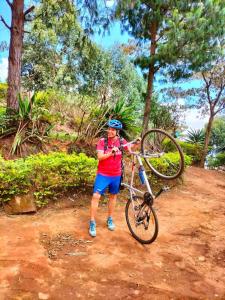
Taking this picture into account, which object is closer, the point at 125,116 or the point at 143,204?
the point at 143,204

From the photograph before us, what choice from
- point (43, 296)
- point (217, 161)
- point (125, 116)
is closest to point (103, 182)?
point (43, 296)

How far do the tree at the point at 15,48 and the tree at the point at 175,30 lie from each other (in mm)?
2930

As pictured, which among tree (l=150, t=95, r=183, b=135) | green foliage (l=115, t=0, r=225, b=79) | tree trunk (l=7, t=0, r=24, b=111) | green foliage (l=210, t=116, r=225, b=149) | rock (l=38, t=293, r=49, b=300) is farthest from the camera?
green foliage (l=210, t=116, r=225, b=149)

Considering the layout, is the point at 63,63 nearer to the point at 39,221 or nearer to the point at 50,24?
the point at 50,24

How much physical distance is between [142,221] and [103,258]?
0.84 m

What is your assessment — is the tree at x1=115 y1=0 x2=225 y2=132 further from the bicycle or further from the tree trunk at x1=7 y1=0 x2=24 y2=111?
the bicycle

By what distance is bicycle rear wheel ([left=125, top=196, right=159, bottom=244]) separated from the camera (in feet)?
15.4

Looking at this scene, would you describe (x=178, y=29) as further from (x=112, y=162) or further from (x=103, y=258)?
(x=103, y=258)

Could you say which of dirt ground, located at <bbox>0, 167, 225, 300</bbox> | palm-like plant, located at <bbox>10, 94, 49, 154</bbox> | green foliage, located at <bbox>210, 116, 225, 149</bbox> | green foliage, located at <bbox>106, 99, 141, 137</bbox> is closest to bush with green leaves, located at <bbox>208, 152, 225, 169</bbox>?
green foliage, located at <bbox>210, 116, 225, 149</bbox>

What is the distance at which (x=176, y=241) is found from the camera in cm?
522

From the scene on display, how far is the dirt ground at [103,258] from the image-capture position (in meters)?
3.61

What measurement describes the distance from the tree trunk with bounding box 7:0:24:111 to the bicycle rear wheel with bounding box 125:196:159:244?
4640 millimetres

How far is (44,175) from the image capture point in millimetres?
6090

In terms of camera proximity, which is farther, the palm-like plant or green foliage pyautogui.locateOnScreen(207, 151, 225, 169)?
green foliage pyautogui.locateOnScreen(207, 151, 225, 169)
